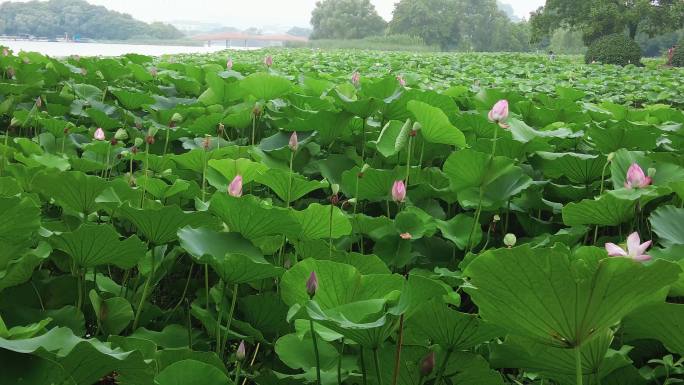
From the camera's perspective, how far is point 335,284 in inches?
25.7

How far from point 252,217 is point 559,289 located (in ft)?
1.35

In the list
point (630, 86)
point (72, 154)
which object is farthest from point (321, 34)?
point (72, 154)

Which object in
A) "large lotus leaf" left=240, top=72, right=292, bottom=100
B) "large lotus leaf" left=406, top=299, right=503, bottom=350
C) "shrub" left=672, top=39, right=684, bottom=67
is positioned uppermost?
"shrub" left=672, top=39, right=684, bottom=67

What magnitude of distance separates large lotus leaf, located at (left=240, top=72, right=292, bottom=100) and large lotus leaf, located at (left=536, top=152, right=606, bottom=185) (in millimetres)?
758

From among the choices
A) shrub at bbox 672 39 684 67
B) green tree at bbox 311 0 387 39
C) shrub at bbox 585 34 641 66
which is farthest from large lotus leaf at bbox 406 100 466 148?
green tree at bbox 311 0 387 39

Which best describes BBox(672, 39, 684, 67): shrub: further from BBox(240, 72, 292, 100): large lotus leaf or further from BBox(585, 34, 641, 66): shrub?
BBox(240, 72, 292, 100): large lotus leaf

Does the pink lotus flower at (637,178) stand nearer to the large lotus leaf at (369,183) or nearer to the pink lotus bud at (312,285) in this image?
the large lotus leaf at (369,183)

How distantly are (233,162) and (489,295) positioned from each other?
1.99ft

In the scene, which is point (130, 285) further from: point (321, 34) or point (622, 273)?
point (321, 34)

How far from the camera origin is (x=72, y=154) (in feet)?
4.83

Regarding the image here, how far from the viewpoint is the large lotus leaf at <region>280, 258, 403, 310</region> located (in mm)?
639

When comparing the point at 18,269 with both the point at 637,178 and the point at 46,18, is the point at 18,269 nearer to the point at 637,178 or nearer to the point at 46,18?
the point at 637,178

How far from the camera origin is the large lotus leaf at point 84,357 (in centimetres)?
49

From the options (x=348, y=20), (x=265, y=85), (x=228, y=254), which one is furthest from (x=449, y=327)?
(x=348, y=20)
